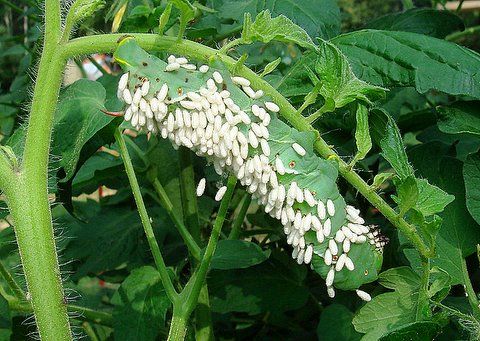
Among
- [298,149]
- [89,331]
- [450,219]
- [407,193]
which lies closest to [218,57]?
[298,149]

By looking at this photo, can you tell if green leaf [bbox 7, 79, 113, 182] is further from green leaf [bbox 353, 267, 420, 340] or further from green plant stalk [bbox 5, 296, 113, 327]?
green leaf [bbox 353, 267, 420, 340]

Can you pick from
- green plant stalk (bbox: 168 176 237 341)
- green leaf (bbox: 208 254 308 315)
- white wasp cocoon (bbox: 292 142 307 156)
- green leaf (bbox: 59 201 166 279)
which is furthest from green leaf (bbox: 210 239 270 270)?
green leaf (bbox: 59 201 166 279)

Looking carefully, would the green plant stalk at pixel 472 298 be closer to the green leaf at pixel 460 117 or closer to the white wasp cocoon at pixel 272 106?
the green leaf at pixel 460 117

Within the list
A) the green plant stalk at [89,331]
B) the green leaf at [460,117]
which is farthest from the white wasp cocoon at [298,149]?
the green plant stalk at [89,331]

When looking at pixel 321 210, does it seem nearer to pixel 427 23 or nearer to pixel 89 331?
pixel 427 23

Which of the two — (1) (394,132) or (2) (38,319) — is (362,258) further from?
(2) (38,319)

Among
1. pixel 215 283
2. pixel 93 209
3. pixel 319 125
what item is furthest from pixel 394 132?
pixel 93 209
